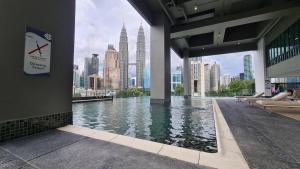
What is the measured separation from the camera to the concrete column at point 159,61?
34.2 feet

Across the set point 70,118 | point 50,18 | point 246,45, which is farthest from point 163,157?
point 246,45

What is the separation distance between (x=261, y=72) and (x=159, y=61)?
10974 millimetres

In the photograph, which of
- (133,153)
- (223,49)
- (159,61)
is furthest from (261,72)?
(133,153)

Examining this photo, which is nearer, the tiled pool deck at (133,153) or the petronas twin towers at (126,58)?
the tiled pool deck at (133,153)

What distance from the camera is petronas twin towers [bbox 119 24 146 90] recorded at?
133 feet

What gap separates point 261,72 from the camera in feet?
48.8

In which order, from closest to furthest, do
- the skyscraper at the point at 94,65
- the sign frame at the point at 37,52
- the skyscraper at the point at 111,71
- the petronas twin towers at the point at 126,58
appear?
the sign frame at the point at 37,52 → the skyscraper at the point at 111,71 → the skyscraper at the point at 94,65 → the petronas twin towers at the point at 126,58

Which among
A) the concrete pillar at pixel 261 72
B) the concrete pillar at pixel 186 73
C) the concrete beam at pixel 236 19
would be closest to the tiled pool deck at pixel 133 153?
the concrete beam at pixel 236 19

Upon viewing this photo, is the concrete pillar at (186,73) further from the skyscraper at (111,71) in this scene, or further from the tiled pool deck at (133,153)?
the tiled pool deck at (133,153)

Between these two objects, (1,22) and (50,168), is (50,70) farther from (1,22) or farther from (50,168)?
(50,168)

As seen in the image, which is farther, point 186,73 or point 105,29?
point 105,29

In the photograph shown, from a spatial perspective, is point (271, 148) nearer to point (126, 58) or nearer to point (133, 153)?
point (133, 153)

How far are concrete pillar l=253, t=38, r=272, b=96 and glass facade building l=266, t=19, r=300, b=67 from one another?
71 cm

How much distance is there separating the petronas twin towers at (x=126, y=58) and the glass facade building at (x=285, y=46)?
27.5 m
